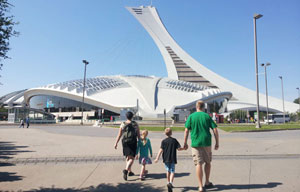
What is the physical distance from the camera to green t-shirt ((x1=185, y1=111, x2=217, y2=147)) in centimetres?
385

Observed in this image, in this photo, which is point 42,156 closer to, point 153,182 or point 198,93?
point 153,182

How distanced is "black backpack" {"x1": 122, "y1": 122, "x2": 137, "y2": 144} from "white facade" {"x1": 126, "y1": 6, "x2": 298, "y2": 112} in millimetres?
61400

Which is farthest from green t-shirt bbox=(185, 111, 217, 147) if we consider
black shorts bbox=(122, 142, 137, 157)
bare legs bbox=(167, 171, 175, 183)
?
black shorts bbox=(122, 142, 137, 157)

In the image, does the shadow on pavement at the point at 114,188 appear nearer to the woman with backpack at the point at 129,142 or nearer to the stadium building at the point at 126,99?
the woman with backpack at the point at 129,142

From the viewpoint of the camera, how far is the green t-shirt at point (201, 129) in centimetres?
385

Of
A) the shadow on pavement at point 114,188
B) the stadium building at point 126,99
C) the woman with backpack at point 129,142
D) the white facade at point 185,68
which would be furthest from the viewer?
the white facade at point 185,68

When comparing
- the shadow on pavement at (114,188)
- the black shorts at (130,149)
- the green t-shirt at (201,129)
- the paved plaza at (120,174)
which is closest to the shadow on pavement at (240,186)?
the paved plaza at (120,174)

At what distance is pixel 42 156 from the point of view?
7.04 meters

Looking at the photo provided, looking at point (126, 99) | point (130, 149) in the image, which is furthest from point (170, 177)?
point (126, 99)

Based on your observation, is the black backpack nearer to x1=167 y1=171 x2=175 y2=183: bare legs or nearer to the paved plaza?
the paved plaza

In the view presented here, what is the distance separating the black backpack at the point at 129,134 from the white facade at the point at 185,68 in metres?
61.4

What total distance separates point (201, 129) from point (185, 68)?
255 feet

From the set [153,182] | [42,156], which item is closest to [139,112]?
[42,156]

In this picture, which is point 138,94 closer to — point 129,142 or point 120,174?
point 120,174
